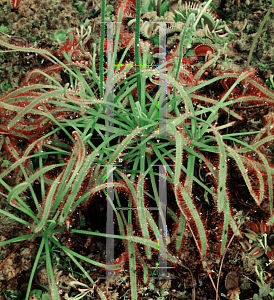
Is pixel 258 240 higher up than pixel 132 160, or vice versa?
pixel 132 160

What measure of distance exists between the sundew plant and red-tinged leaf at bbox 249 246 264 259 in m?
0.13

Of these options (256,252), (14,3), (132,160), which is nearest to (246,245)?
(256,252)

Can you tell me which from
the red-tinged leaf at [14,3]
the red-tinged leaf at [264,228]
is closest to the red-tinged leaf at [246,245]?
the red-tinged leaf at [264,228]

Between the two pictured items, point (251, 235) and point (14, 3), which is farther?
point (14, 3)

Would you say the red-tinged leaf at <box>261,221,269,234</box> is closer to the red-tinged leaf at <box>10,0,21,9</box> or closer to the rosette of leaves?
the rosette of leaves

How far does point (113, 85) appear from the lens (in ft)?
4.99

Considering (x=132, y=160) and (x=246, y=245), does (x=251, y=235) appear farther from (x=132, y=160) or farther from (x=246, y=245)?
(x=132, y=160)

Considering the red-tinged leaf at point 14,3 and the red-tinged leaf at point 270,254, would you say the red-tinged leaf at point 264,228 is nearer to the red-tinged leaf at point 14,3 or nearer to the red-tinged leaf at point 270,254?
the red-tinged leaf at point 270,254

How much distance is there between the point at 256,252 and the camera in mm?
1457

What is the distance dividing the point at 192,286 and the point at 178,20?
66.3 inches

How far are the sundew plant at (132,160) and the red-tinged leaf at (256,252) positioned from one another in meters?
0.13

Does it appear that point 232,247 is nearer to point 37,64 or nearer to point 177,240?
point 177,240

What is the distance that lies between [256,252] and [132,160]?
77 centimetres

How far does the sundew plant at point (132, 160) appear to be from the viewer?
127 cm
